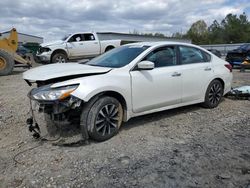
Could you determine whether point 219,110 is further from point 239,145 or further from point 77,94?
point 77,94

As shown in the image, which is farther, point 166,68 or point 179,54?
point 179,54

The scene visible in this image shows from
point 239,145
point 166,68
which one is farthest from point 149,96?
point 239,145

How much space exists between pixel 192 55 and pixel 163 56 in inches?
36.5

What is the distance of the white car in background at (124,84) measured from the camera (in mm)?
4172

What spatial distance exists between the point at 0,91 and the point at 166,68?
5827 millimetres

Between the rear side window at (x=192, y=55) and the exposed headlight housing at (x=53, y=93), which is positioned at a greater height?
the rear side window at (x=192, y=55)

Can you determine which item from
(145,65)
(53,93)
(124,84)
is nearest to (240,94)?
(145,65)

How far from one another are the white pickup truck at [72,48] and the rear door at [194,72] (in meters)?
10.3

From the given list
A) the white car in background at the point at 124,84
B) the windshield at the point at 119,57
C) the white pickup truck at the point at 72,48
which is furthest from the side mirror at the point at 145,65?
the white pickup truck at the point at 72,48

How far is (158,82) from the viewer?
513 centimetres

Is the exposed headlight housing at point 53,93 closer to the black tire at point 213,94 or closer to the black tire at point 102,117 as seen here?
the black tire at point 102,117

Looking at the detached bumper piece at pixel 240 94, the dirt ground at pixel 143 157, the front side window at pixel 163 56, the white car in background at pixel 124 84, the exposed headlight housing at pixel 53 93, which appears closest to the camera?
the dirt ground at pixel 143 157

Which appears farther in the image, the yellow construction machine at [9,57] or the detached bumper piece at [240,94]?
the yellow construction machine at [9,57]

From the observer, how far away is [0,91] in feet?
28.9
